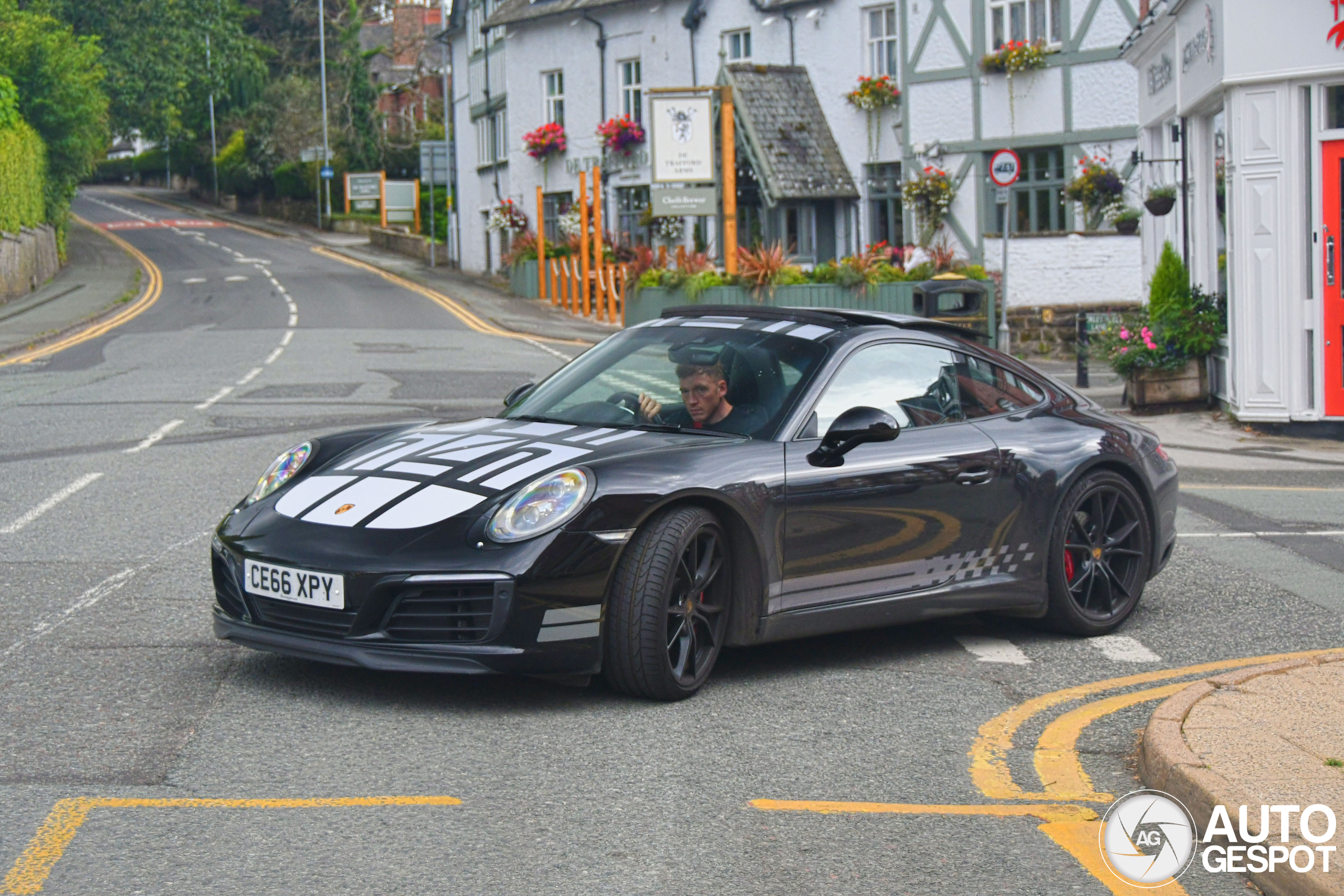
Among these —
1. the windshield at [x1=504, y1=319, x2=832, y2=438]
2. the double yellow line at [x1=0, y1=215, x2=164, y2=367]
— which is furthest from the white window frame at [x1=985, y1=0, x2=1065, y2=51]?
the windshield at [x1=504, y1=319, x2=832, y2=438]

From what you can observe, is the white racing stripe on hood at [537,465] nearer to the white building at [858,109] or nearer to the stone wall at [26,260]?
the white building at [858,109]

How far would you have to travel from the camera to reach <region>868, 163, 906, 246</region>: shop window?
32.9 m

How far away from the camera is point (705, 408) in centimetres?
607

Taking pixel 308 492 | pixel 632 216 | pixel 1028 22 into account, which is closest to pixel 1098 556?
pixel 308 492

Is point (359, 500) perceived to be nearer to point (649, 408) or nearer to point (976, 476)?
point (649, 408)

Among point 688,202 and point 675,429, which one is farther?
point 688,202

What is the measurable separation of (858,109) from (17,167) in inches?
827

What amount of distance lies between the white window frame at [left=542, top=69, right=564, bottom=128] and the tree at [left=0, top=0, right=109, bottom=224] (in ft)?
42.7

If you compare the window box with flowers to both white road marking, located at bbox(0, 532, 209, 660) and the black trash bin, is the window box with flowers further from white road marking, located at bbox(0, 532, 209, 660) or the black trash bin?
white road marking, located at bbox(0, 532, 209, 660)

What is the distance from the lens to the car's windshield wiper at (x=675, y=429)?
5945mm

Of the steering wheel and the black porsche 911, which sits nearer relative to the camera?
the black porsche 911

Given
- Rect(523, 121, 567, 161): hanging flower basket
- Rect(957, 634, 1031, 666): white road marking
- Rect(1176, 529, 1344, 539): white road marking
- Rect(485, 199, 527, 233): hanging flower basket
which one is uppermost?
Rect(523, 121, 567, 161): hanging flower basket

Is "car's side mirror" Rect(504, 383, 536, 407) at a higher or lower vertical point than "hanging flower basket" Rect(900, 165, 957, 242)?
lower

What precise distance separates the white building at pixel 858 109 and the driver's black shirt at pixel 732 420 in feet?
66.6
